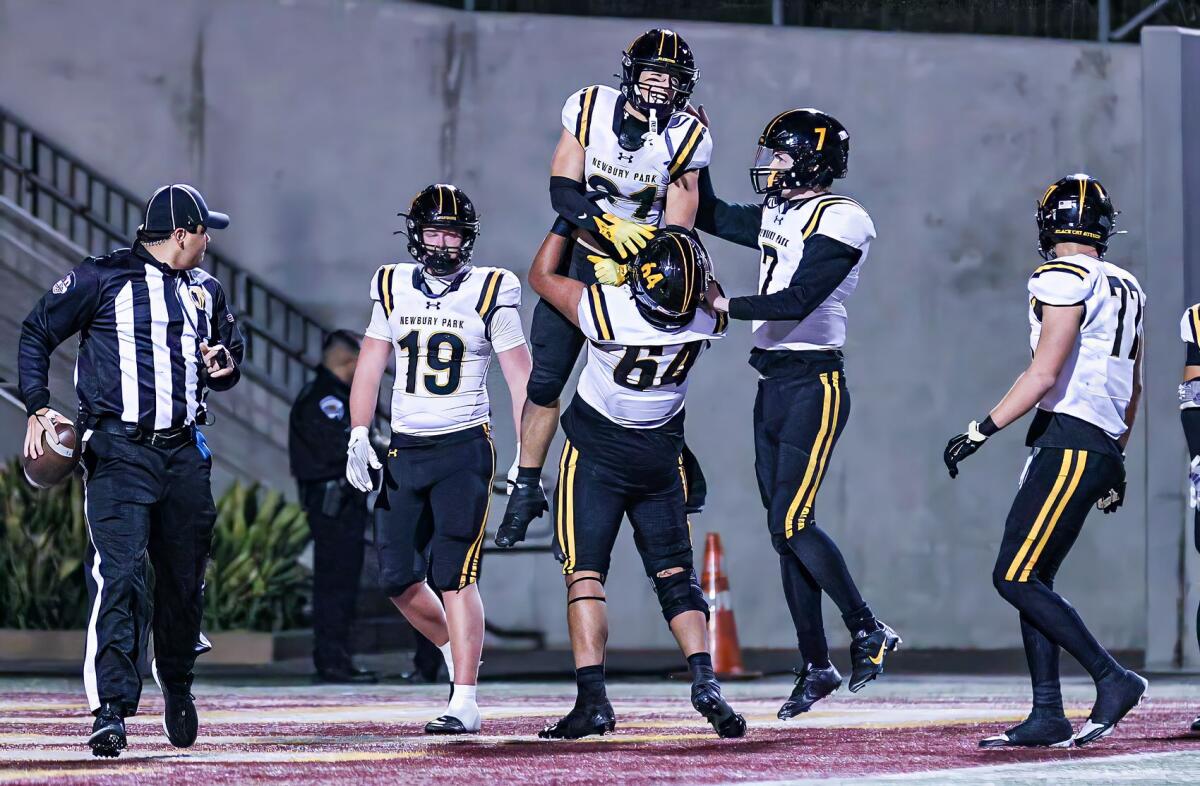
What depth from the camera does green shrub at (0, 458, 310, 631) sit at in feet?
42.6

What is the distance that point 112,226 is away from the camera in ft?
50.8

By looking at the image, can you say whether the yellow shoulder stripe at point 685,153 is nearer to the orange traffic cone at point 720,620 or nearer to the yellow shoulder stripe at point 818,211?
the yellow shoulder stripe at point 818,211

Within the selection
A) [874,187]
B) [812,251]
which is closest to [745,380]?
[874,187]

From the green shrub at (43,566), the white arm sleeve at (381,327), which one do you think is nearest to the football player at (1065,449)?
the white arm sleeve at (381,327)

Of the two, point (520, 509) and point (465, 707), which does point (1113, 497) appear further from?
point (465, 707)

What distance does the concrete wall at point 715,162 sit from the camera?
1518 centimetres

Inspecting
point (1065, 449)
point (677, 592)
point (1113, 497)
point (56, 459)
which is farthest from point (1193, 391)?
point (56, 459)

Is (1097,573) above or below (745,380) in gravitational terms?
below

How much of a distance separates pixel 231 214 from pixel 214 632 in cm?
387

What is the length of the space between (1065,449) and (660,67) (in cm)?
212

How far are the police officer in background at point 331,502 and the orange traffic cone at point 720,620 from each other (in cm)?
218

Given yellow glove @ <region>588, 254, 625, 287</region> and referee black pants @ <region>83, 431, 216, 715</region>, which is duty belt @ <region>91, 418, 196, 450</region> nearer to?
referee black pants @ <region>83, 431, 216, 715</region>

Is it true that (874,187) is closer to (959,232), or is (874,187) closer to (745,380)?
(959,232)

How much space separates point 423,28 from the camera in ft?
50.1
